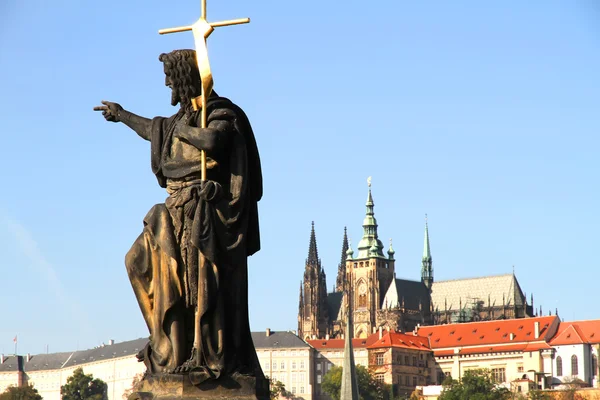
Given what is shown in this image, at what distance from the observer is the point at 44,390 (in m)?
197

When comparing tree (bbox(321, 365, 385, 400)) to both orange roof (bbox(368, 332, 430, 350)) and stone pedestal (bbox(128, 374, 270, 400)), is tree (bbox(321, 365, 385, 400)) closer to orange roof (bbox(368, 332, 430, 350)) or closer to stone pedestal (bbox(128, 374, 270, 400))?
orange roof (bbox(368, 332, 430, 350))

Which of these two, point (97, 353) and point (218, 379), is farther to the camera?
point (97, 353)

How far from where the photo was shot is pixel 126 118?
32.9ft

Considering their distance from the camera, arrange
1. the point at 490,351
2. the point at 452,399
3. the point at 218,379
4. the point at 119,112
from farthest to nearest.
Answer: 1. the point at 490,351
2. the point at 452,399
3. the point at 119,112
4. the point at 218,379

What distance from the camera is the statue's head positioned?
962 cm

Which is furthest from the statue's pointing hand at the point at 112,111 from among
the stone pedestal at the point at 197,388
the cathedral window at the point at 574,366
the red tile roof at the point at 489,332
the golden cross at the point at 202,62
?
the red tile roof at the point at 489,332

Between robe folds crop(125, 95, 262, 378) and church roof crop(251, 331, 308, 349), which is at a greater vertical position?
church roof crop(251, 331, 308, 349)

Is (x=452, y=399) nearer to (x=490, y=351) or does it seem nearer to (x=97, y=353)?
(x=490, y=351)

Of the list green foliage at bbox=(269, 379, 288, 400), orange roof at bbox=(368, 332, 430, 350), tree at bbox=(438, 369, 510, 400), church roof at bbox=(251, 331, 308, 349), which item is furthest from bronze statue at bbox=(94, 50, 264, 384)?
church roof at bbox=(251, 331, 308, 349)

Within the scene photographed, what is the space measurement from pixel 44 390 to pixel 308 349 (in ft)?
140

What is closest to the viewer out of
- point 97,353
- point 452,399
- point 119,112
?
point 119,112

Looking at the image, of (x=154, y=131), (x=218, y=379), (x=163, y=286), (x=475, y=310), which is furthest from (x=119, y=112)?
(x=475, y=310)

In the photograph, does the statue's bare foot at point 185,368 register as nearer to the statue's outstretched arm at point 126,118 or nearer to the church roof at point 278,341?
the statue's outstretched arm at point 126,118

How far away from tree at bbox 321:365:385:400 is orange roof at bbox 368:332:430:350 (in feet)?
20.8
